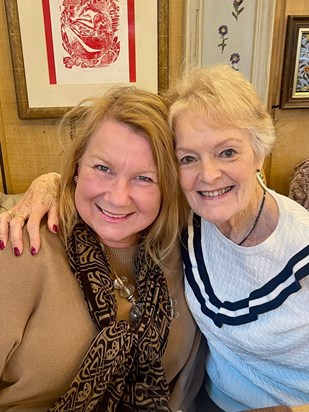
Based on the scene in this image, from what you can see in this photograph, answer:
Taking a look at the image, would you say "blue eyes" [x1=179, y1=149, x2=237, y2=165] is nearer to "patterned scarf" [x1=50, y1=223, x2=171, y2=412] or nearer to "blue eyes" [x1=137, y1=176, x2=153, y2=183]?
"blue eyes" [x1=137, y1=176, x2=153, y2=183]

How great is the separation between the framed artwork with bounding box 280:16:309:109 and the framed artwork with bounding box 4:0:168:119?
606mm

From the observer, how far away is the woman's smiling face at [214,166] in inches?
42.7

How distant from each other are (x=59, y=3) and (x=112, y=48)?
0.97 feet

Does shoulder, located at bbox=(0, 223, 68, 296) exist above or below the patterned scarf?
above

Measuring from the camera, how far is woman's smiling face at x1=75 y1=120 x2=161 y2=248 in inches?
44.2

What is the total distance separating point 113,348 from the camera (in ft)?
3.59

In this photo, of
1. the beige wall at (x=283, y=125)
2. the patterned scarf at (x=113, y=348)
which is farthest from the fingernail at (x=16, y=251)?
the beige wall at (x=283, y=125)

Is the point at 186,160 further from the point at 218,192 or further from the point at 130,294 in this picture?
the point at 130,294

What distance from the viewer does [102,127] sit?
1159mm

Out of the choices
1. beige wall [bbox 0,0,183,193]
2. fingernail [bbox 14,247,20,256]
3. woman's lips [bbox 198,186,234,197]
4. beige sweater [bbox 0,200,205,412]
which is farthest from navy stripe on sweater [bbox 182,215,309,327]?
beige wall [bbox 0,0,183,193]

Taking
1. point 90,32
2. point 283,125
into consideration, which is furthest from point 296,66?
point 90,32

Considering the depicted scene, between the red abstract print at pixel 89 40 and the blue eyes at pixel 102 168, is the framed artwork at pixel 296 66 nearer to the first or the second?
the red abstract print at pixel 89 40

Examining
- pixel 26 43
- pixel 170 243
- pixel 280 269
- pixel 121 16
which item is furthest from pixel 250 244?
pixel 26 43

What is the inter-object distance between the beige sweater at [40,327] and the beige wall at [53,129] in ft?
3.10
